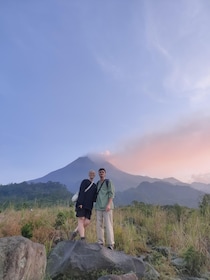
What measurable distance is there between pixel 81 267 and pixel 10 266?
6.63 feet

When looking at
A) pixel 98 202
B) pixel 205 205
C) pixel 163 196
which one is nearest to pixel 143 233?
pixel 98 202

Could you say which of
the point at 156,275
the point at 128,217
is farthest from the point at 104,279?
the point at 128,217

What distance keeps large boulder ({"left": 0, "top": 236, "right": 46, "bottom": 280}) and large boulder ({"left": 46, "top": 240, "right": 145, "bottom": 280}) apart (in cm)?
104

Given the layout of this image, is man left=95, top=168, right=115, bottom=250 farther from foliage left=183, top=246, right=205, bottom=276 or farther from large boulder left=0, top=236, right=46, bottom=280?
large boulder left=0, top=236, right=46, bottom=280

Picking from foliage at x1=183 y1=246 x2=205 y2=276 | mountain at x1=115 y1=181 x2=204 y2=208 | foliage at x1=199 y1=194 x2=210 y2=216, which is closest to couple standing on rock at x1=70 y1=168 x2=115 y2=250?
foliage at x1=183 y1=246 x2=205 y2=276

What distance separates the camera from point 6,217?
10242mm

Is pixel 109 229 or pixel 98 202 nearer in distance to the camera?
pixel 109 229

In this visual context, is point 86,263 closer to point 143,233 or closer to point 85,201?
point 85,201

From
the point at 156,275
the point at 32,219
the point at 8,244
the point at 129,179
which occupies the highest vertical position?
the point at 129,179

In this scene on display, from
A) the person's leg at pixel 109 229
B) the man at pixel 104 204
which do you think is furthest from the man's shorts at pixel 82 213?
the person's leg at pixel 109 229

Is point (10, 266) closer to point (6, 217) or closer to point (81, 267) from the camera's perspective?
point (81, 267)

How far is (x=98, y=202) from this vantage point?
29.0 feet

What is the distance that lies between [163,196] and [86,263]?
156 feet

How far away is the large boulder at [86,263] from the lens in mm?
6957
